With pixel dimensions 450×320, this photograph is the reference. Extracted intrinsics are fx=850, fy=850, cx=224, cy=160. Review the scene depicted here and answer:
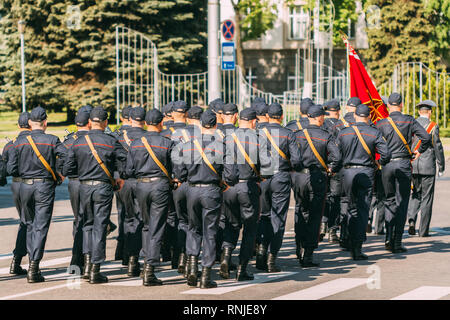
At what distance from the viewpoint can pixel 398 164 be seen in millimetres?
11820

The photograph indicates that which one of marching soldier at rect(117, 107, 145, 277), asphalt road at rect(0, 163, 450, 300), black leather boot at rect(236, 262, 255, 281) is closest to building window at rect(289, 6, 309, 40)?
asphalt road at rect(0, 163, 450, 300)

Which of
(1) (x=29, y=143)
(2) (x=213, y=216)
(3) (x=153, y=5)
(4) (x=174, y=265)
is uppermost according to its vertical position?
(3) (x=153, y=5)

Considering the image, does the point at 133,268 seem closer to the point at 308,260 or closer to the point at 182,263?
Result: the point at 182,263

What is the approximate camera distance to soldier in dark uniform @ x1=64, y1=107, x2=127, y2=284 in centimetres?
955

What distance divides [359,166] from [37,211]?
4142mm

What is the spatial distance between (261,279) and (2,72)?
33.9m

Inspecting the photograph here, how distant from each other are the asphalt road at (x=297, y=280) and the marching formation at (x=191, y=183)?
0.21 metres

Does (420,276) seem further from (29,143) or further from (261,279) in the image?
(29,143)

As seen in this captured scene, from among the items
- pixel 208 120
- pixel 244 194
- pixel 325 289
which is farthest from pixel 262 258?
pixel 208 120

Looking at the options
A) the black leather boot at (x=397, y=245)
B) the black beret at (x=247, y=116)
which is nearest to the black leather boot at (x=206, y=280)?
the black beret at (x=247, y=116)

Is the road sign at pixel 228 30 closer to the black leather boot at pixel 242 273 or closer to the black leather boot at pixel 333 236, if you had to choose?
the black leather boot at pixel 333 236

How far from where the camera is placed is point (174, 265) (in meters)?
10.6

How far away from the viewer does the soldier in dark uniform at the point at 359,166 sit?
10961mm
